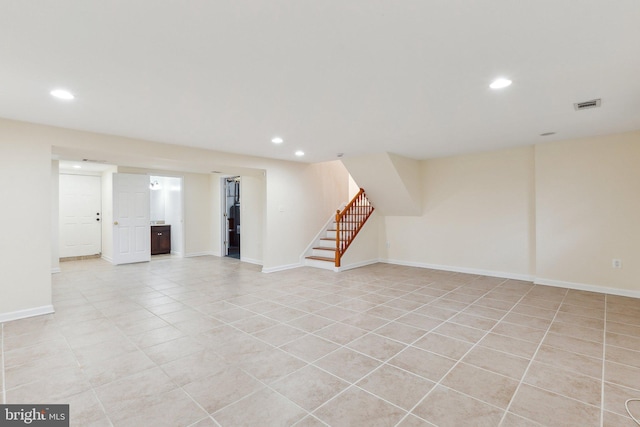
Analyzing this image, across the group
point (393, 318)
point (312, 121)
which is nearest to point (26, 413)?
point (393, 318)

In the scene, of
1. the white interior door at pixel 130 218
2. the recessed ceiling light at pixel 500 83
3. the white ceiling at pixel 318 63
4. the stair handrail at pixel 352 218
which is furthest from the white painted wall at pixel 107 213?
the recessed ceiling light at pixel 500 83

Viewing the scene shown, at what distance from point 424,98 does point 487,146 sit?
9.38 ft

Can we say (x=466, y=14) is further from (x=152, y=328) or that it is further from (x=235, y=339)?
(x=152, y=328)

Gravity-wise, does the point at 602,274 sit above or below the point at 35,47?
below

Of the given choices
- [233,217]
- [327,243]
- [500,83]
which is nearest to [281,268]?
[327,243]

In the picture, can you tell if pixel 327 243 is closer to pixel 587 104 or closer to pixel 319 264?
pixel 319 264

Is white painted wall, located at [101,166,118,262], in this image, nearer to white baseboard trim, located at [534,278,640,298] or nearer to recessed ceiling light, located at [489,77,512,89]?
recessed ceiling light, located at [489,77,512,89]

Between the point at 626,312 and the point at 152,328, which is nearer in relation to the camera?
the point at 152,328

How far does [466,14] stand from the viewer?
1622 millimetres

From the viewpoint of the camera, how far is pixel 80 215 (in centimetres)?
760

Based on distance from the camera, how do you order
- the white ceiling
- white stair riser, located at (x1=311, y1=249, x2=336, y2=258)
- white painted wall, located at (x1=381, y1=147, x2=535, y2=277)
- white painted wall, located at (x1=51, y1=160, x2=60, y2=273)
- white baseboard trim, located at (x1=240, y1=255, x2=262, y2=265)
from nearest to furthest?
the white ceiling
white painted wall, located at (x1=381, y1=147, x2=535, y2=277)
white painted wall, located at (x1=51, y1=160, x2=60, y2=273)
white stair riser, located at (x1=311, y1=249, x2=336, y2=258)
white baseboard trim, located at (x1=240, y1=255, x2=262, y2=265)

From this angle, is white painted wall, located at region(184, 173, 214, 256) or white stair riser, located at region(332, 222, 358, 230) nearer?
white stair riser, located at region(332, 222, 358, 230)

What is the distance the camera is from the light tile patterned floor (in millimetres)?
1861

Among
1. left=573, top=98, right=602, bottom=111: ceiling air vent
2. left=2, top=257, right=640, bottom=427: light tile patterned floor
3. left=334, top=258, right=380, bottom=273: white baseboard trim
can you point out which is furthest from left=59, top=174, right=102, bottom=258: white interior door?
left=573, top=98, right=602, bottom=111: ceiling air vent
